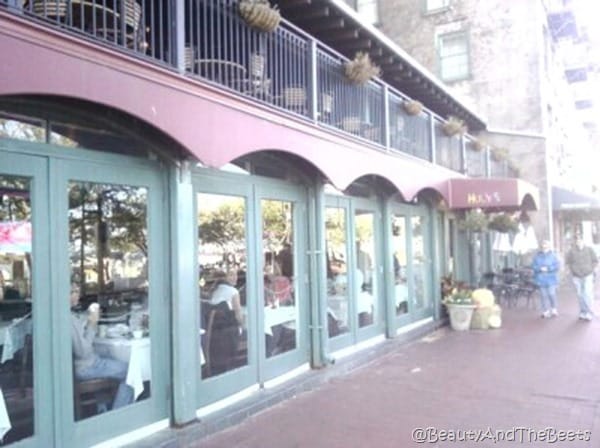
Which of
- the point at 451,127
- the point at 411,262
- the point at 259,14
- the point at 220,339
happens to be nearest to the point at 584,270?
the point at 411,262

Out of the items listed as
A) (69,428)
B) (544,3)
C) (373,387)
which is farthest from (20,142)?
(544,3)

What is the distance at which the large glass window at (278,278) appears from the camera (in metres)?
6.77

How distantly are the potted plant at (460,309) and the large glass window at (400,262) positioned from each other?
3.56 feet

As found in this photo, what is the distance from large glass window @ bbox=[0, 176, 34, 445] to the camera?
3.89 metres

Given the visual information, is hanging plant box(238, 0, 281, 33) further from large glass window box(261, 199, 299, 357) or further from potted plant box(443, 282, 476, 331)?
potted plant box(443, 282, 476, 331)

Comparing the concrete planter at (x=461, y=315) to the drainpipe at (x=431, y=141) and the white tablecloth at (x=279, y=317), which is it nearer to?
the drainpipe at (x=431, y=141)

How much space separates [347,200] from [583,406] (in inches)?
164

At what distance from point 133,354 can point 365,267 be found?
5031mm

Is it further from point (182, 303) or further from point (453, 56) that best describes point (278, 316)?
point (453, 56)

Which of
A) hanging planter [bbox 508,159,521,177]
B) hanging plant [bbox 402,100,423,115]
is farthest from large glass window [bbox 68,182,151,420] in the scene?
hanging planter [bbox 508,159,521,177]

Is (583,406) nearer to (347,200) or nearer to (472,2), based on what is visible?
(347,200)

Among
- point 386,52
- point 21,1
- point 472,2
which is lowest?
point 21,1

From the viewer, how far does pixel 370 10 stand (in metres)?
21.2

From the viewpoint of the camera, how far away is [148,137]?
16.3 ft
